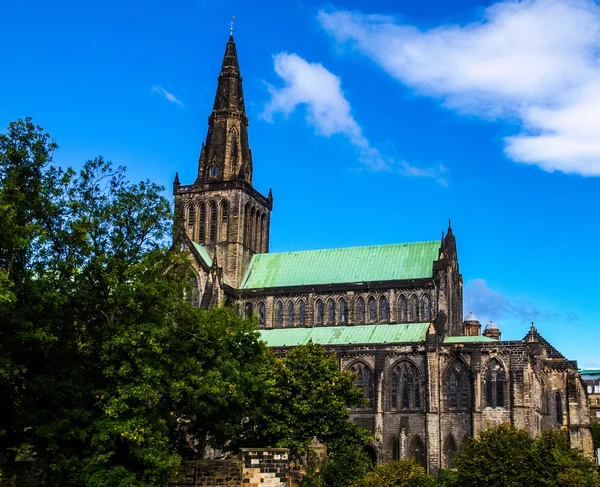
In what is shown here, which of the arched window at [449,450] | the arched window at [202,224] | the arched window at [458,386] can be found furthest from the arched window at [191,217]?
the arched window at [449,450]

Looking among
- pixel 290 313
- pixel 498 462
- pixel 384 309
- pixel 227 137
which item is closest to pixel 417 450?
pixel 384 309

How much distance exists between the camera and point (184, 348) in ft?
122

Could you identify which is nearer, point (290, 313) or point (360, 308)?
point (360, 308)

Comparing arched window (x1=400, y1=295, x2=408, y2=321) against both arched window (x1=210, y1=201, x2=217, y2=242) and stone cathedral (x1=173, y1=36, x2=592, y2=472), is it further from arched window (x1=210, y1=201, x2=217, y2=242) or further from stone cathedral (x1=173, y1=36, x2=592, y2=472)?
arched window (x1=210, y1=201, x2=217, y2=242)

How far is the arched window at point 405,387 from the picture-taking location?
2576 inches

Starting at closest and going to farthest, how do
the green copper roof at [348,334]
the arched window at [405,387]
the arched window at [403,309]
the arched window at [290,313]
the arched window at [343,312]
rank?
the arched window at [405,387], the green copper roof at [348,334], the arched window at [403,309], the arched window at [343,312], the arched window at [290,313]

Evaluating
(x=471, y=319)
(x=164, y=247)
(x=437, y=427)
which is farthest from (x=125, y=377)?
(x=471, y=319)

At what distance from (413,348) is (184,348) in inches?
1282

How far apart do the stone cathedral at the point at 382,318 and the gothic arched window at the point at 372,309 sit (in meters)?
0.13

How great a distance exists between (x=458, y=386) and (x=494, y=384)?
2.78 m

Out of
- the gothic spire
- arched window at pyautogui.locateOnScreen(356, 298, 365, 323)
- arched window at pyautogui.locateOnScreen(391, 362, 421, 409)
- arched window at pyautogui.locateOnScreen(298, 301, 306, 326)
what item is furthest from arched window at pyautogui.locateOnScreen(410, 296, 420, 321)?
the gothic spire

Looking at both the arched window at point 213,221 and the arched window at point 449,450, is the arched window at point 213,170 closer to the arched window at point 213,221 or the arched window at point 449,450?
the arched window at point 213,221

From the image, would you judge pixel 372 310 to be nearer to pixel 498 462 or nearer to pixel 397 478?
pixel 397 478

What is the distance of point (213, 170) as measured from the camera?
264 feet
